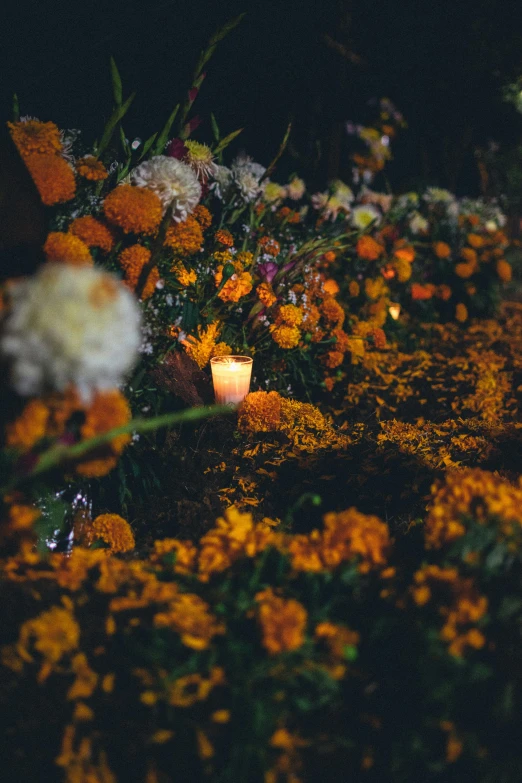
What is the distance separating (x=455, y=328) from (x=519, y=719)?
4089 mm

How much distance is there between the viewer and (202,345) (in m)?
2.46

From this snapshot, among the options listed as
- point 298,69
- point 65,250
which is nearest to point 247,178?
point 65,250

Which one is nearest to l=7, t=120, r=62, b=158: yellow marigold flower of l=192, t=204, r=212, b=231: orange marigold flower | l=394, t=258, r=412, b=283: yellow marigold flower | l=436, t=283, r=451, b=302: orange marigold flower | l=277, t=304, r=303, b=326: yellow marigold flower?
l=192, t=204, r=212, b=231: orange marigold flower

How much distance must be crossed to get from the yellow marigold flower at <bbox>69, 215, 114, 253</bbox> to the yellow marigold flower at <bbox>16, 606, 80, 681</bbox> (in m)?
1.04

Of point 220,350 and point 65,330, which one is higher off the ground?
point 220,350

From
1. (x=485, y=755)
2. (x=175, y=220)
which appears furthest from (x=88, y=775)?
(x=175, y=220)

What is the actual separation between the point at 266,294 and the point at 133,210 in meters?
1.06

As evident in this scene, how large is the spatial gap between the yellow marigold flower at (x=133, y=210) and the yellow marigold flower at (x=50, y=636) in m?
1.07

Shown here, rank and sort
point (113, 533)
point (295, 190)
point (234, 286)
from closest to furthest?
point (113, 533)
point (234, 286)
point (295, 190)

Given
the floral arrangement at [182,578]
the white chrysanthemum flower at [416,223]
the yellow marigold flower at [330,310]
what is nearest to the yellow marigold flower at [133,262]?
the floral arrangement at [182,578]

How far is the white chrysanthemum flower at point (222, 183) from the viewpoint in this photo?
2.62m

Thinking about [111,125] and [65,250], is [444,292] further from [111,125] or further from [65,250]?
[65,250]

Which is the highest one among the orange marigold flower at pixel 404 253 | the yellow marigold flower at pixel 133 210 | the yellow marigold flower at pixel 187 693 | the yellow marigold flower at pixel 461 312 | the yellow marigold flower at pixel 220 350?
the orange marigold flower at pixel 404 253

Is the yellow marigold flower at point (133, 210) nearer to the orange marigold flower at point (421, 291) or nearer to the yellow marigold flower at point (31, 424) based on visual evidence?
the yellow marigold flower at point (31, 424)
